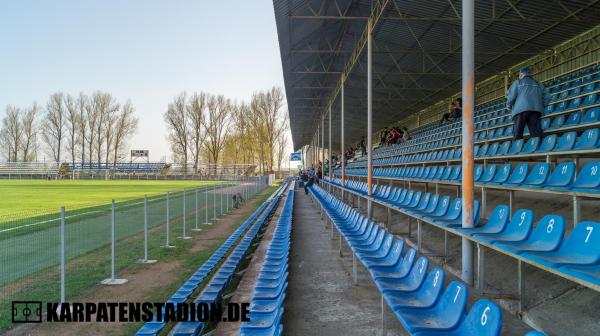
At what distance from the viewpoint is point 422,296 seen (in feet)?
11.1

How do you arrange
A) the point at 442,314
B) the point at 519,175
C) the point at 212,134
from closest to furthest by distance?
the point at 442,314 < the point at 519,175 < the point at 212,134

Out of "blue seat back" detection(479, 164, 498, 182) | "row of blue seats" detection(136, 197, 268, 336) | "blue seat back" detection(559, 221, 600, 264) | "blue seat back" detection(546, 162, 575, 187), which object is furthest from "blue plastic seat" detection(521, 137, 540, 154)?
"row of blue seats" detection(136, 197, 268, 336)

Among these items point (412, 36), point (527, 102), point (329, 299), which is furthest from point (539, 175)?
point (412, 36)

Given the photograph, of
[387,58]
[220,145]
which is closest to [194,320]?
[387,58]

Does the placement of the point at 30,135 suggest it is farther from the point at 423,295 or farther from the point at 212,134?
the point at 423,295

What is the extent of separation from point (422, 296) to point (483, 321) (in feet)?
3.41

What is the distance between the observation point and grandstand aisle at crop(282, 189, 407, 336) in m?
4.30

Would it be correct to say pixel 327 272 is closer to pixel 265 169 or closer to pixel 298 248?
pixel 298 248

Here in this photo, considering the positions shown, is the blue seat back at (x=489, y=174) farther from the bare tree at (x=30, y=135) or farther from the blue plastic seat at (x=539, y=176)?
the bare tree at (x=30, y=135)

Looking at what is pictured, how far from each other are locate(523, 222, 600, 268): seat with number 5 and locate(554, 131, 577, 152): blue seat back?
2973mm

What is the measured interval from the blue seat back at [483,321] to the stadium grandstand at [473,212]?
1 cm

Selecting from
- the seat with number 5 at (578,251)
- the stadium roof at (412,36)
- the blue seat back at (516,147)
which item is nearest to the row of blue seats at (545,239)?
the seat with number 5 at (578,251)

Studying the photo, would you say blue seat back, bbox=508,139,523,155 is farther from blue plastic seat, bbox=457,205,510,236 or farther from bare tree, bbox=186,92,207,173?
bare tree, bbox=186,92,207,173

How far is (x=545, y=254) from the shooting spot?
2.93m
